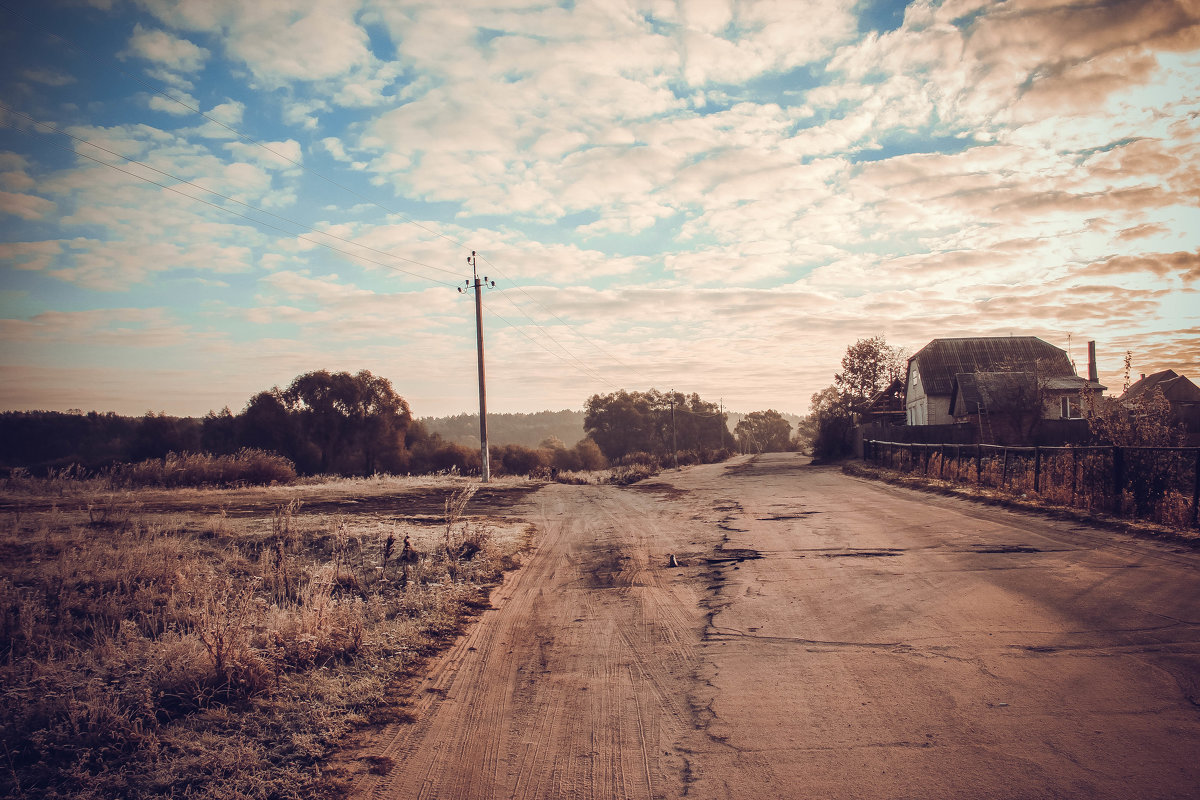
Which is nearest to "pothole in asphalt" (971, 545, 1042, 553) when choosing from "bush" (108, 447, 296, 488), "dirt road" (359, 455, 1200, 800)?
"dirt road" (359, 455, 1200, 800)

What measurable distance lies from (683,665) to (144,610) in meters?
6.13

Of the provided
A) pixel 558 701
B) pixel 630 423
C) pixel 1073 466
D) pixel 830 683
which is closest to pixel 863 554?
pixel 830 683

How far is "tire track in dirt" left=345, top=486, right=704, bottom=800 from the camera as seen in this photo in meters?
3.39

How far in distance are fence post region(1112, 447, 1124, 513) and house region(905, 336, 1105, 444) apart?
64.3ft

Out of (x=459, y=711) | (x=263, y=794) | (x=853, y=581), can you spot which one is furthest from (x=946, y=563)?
(x=263, y=794)

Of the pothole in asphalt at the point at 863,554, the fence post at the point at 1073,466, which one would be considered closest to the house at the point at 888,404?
the fence post at the point at 1073,466

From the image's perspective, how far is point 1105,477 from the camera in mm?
12039

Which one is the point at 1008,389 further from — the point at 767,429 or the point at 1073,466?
the point at 767,429

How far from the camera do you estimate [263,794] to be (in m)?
3.21

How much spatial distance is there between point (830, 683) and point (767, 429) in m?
139

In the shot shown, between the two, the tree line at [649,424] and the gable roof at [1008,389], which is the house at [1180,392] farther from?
the tree line at [649,424]

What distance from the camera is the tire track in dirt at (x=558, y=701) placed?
11.1 feet

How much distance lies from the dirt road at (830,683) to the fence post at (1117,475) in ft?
11.3

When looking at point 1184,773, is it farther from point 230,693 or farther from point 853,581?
point 230,693
